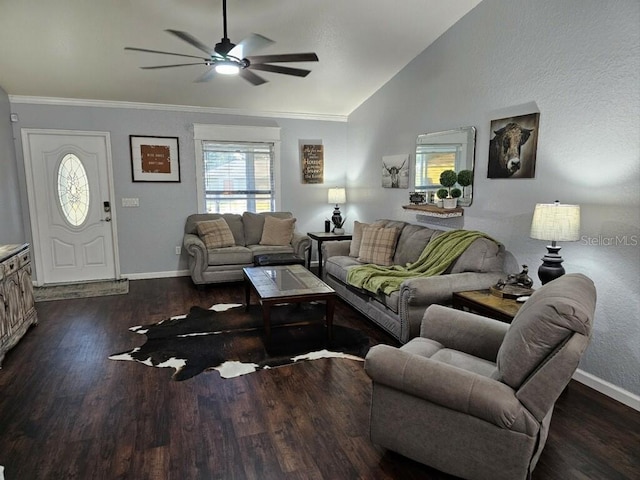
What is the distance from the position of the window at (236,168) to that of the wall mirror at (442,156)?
7.99ft

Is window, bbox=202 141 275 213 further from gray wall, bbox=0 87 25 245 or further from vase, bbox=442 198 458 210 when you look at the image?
vase, bbox=442 198 458 210

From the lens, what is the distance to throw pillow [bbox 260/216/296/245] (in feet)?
18.3

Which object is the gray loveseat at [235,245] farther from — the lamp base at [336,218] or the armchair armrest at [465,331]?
the armchair armrest at [465,331]

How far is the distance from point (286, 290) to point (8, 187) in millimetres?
3663

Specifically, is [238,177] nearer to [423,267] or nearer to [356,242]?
[356,242]

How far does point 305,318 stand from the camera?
4035 mm

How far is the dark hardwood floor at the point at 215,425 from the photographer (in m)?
1.97

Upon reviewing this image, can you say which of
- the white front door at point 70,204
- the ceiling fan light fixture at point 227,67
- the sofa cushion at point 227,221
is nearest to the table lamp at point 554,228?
the ceiling fan light fixture at point 227,67

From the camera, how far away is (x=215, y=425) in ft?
7.61

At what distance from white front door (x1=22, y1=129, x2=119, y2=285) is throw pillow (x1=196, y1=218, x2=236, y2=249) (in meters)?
1.27

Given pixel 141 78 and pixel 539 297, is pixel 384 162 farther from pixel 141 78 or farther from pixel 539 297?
pixel 539 297

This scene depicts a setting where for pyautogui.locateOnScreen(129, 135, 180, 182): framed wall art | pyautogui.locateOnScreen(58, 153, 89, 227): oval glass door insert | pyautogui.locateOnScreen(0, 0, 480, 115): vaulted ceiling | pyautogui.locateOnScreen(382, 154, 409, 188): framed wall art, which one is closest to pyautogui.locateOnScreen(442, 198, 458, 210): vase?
pyautogui.locateOnScreen(382, 154, 409, 188): framed wall art

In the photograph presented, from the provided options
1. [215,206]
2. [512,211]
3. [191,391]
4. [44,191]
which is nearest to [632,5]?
[512,211]

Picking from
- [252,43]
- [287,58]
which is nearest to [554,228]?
[287,58]
